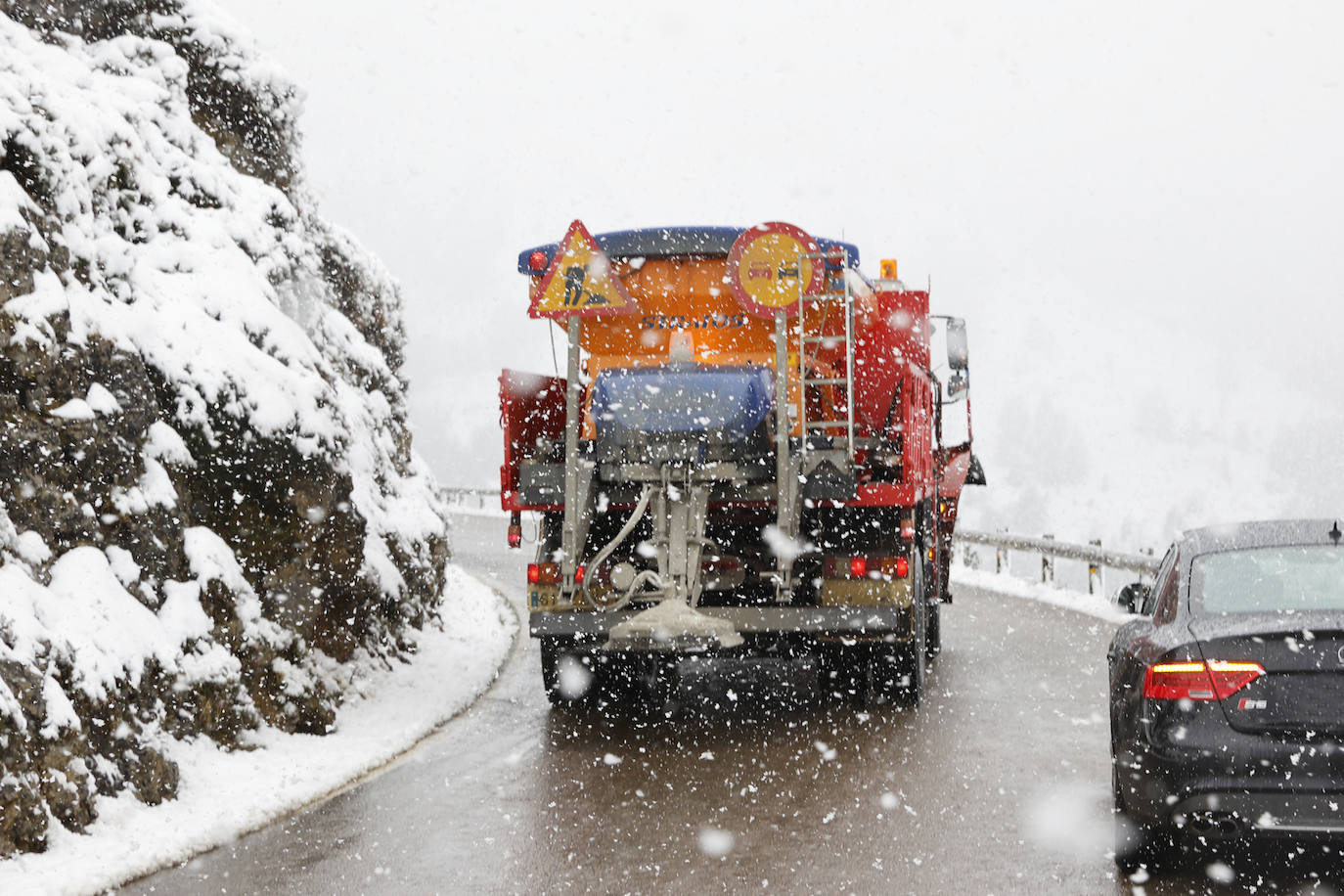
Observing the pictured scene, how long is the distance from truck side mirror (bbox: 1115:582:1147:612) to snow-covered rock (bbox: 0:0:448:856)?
196 inches

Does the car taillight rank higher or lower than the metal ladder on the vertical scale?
lower

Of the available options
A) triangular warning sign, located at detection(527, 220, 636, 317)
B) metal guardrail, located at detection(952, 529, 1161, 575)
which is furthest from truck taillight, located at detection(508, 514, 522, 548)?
metal guardrail, located at detection(952, 529, 1161, 575)

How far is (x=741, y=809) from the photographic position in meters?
7.62

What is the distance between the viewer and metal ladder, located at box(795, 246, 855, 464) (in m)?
10.3

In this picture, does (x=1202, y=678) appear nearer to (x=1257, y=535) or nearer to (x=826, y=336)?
(x=1257, y=535)

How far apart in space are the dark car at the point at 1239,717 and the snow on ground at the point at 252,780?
14.0ft

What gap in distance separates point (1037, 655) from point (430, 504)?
6669 mm

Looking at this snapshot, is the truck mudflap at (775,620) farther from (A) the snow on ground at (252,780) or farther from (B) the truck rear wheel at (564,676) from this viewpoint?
(A) the snow on ground at (252,780)

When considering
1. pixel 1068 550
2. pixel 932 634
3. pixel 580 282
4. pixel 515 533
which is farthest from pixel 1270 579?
pixel 1068 550

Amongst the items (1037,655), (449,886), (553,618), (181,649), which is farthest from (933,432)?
(449,886)

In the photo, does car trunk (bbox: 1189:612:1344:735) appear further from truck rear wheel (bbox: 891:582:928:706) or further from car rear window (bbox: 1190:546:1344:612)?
truck rear wheel (bbox: 891:582:928:706)

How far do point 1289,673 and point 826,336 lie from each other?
5691 mm

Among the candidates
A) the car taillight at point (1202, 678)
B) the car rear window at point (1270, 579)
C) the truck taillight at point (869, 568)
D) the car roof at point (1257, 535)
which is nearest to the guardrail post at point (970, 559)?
the truck taillight at point (869, 568)

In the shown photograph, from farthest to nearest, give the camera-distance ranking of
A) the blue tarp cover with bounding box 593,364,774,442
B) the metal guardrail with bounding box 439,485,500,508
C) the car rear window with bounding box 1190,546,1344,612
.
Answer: the metal guardrail with bounding box 439,485,500,508
the blue tarp cover with bounding box 593,364,774,442
the car rear window with bounding box 1190,546,1344,612
